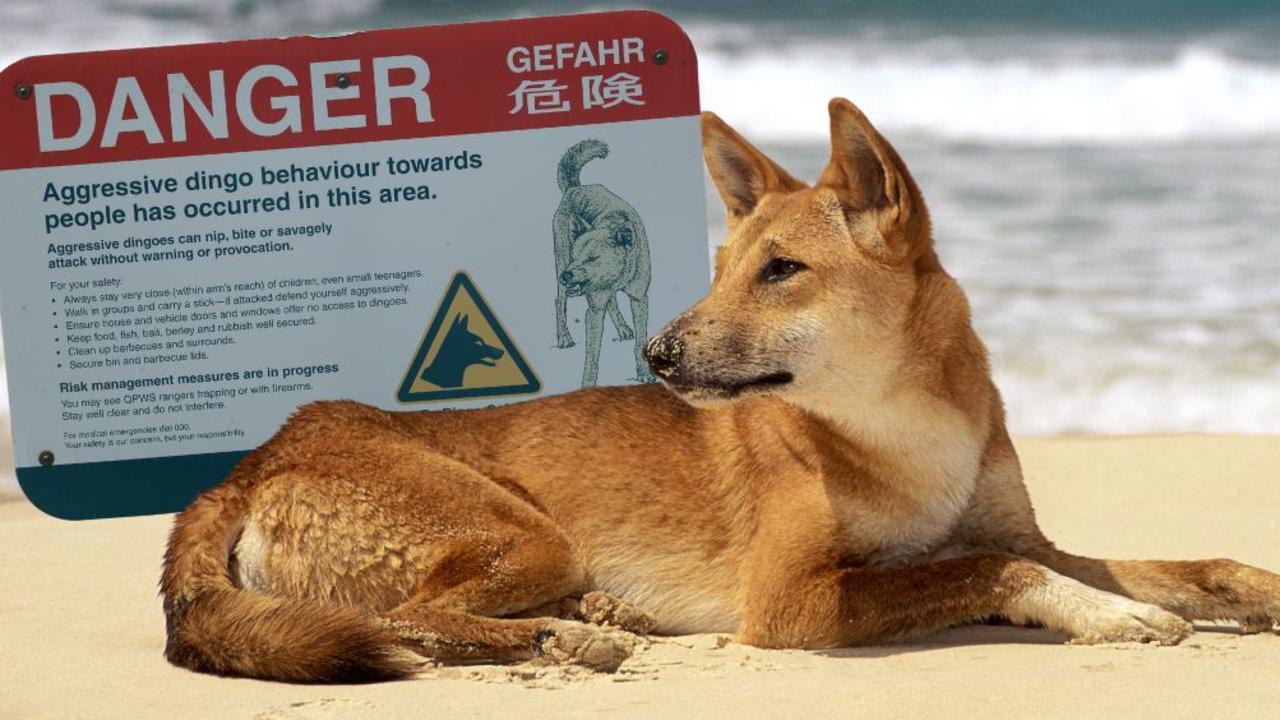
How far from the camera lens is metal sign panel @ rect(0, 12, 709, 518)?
7.16 metres

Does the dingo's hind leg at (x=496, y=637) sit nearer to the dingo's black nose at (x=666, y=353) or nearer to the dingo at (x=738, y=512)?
the dingo at (x=738, y=512)

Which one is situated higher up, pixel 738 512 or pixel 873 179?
pixel 873 179

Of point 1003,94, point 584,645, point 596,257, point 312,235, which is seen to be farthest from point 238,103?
point 1003,94

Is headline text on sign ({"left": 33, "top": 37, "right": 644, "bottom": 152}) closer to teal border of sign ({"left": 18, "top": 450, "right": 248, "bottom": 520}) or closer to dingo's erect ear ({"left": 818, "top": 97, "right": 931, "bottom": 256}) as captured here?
teal border of sign ({"left": 18, "top": 450, "right": 248, "bottom": 520})

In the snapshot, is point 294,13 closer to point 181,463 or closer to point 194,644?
point 181,463

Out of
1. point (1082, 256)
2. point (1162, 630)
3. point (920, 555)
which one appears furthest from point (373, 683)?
point (1082, 256)

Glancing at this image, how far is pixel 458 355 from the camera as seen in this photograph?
722 centimetres

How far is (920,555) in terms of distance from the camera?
5355 mm

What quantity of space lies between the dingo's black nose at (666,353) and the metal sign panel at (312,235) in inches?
84.1

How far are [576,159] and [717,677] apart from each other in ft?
9.98

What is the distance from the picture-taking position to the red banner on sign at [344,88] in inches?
282

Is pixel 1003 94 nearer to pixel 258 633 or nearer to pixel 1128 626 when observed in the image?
pixel 1128 626

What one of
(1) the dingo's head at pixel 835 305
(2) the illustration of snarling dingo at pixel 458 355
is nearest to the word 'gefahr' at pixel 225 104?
(2) the illustration of snarling dingo at pixel 458 355

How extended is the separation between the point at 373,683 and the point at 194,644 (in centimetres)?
59
